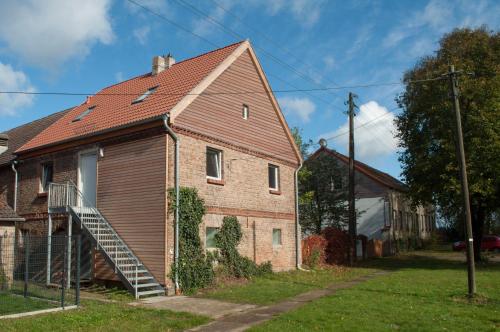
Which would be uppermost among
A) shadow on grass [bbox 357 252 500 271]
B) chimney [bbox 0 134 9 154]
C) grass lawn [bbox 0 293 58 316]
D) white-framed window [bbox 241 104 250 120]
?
white-framed window [bbox 241 104 250 120]

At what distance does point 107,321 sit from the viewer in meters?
10.6

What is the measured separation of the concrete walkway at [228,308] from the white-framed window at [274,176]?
A: 760 cm

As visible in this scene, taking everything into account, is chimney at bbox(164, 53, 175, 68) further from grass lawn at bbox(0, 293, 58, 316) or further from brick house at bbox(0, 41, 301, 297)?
grass lawn at bbox(0, 293, 58, 316)

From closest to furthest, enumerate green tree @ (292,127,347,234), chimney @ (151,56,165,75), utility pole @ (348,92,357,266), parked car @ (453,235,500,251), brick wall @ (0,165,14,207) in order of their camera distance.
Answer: brick wall @ (0,165,14,207)
chimney @ (151,56,165,75)
utility pole @ (348,92,357,266)
green tree @ (292,127,347,234)
parked car @ (453,235,500,251)

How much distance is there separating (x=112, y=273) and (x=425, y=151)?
1878cm

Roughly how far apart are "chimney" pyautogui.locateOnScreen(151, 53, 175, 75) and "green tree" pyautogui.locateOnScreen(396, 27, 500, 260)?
13452 mm

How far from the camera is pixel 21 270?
18188mm

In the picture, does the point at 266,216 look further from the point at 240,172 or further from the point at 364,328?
the point at 364,328

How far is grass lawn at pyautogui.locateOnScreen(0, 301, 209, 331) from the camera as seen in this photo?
9.95 meters

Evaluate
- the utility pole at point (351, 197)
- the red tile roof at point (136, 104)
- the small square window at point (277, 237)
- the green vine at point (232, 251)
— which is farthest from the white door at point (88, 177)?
the utility pole at point (351, 197)

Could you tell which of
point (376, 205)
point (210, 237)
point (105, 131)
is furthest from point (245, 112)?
point (376, 205)

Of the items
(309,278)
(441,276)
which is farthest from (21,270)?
(441,276)

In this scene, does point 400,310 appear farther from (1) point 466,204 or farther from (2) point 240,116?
(2) point 240,116

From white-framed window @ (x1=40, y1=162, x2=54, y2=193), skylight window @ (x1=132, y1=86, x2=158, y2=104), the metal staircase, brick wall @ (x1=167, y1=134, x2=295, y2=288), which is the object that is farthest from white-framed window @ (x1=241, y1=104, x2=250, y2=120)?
white-framed window @ (x1=40, y1=162, x2=54, y2=193)
